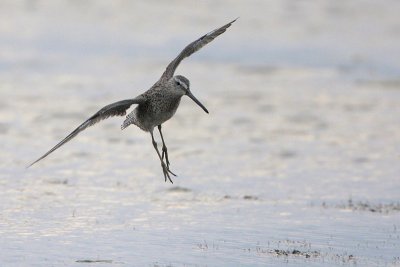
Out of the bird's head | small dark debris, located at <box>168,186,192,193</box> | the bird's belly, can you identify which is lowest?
small dark debris, located at <box>168,186,192,193</box>

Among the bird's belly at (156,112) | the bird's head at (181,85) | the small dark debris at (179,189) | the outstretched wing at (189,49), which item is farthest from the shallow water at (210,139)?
the outstretched wing at (189,49)

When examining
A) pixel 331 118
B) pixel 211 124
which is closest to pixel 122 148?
pixel 211 124

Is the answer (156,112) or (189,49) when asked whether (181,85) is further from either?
(189,49)

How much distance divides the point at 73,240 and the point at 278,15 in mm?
19876

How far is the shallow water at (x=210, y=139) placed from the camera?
11.6m

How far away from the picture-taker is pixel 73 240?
11414 mm

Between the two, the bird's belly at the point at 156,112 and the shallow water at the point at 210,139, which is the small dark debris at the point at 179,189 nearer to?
the shallow water at the point at 210,139

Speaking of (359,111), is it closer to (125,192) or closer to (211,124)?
(211,124)

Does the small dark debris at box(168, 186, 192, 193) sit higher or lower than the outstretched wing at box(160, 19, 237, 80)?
lower

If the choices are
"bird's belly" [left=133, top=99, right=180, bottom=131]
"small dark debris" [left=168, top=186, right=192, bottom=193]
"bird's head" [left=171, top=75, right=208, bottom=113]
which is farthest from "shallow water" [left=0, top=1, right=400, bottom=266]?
"bird's head" [left=171, top=75, right=208, bottom=113]

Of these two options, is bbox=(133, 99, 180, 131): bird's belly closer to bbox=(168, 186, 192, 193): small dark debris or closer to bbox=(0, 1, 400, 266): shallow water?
bbox=(0, 1, 400, 266): shallow water

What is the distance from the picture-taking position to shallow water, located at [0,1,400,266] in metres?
11.6

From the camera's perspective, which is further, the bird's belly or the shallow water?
the bird's belly

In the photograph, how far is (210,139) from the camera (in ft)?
61.9
